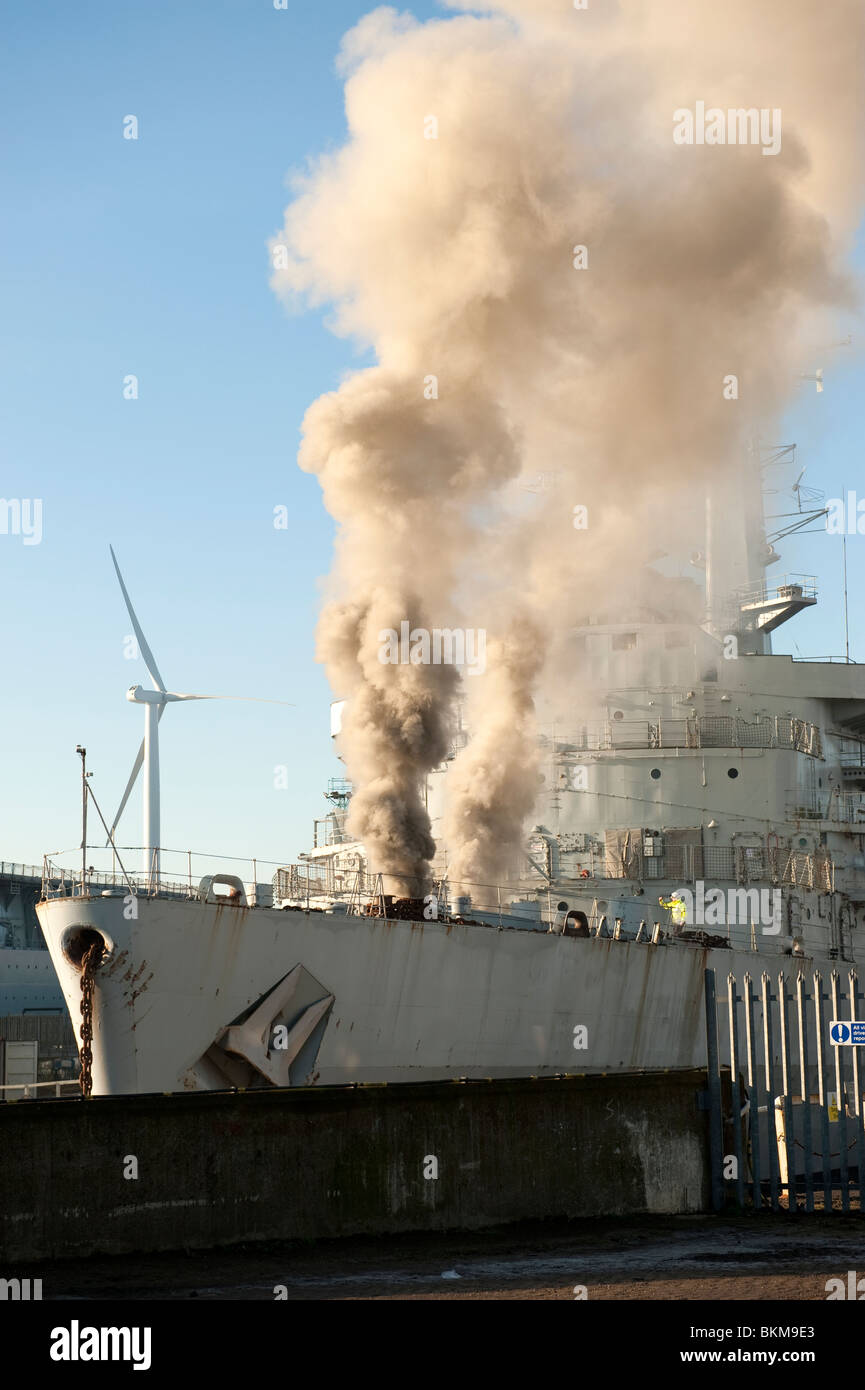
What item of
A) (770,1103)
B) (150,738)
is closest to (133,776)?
(150,738)

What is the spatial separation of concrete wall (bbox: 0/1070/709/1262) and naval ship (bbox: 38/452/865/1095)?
9.20 meters

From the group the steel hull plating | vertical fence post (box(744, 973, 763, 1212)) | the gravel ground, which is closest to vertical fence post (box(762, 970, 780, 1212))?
vertical fence post (box(744, 973, 763, 1212))

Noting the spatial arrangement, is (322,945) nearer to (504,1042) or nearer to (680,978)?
(504,1042)

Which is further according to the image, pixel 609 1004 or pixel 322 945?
pixel 609 1004

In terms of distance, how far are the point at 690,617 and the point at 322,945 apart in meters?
21.9

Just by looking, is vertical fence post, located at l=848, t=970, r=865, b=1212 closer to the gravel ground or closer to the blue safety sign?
the blue safety sign

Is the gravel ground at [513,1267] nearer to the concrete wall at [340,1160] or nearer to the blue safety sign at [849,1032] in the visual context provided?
the concrete wall at [340,1160]

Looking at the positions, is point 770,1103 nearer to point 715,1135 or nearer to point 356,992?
point 715,1135

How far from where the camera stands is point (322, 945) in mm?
22438

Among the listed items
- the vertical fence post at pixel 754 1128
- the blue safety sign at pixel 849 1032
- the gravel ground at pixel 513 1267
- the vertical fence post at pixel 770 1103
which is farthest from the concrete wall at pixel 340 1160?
the blue safety sign at pixel 849 1032

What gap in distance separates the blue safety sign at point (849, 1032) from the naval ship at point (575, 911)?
386 inches

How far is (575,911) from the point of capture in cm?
2920

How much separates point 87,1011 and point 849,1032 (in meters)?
11.4
